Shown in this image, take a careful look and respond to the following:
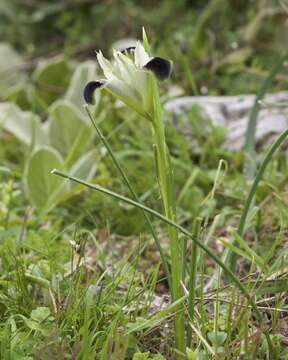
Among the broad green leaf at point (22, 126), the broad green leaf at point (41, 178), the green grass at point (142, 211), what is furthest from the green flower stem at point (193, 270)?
the broad green leaf at point (22, 126)

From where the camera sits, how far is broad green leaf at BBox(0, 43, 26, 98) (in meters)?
3.27

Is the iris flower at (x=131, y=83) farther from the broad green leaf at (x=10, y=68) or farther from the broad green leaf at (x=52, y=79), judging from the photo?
the broad green leaf at (x=10, y=68)

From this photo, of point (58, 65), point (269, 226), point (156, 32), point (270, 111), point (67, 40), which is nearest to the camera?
point (269, 226)

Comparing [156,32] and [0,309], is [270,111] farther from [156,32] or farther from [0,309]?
[0,309]

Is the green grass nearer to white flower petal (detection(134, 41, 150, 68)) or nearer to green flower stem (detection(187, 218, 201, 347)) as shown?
green flower stem (detection(187, 218, 201, 347))

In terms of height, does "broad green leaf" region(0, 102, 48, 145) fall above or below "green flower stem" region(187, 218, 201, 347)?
above

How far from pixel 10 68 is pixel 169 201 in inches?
92.0

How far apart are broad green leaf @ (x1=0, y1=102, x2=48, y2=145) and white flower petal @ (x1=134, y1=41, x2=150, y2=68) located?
4.10ft

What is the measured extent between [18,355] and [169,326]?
0.30 meters

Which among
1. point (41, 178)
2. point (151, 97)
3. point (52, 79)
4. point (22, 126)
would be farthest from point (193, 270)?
point (52, 79)

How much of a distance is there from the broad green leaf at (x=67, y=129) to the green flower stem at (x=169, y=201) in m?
1.10

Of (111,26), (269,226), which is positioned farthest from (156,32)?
(269,226)

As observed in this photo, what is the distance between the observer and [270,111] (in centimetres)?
229

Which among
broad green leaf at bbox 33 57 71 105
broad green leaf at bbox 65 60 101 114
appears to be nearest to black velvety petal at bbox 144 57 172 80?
broad green leaf at bbox 65 60 101 114
